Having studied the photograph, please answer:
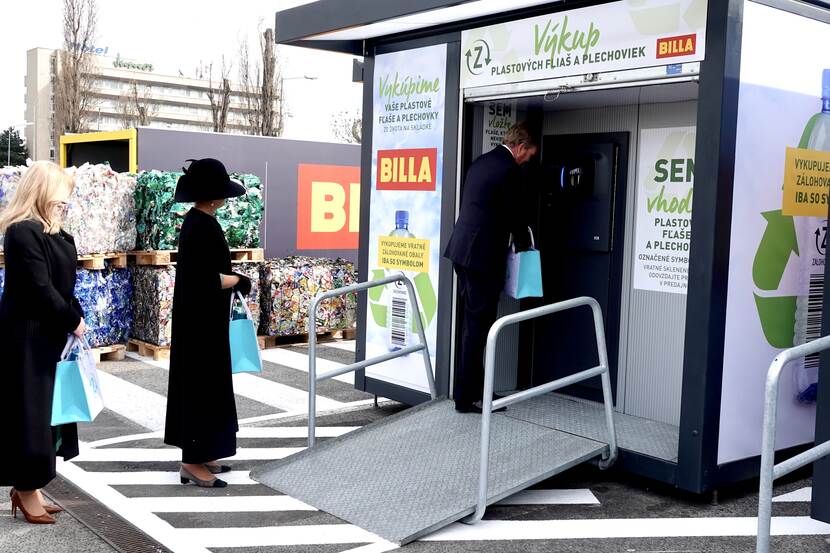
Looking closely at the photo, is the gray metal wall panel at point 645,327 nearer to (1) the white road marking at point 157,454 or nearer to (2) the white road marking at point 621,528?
(2) the white road marking at point 621,528

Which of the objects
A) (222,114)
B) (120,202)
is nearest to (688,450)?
(120,202)

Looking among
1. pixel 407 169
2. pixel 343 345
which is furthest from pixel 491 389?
pixel 343 345

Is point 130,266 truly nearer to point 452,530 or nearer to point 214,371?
point 214,371

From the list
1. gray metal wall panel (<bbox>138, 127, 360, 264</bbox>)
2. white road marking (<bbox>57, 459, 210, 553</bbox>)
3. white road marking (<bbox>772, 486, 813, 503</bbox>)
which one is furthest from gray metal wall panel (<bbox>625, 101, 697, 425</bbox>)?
gray metal wall panel (<bbox>138, 127, 360, 264</bbox>)

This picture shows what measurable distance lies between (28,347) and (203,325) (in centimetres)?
94

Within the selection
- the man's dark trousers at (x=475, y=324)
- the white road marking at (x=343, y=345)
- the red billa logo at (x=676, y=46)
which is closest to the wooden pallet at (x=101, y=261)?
the white road marking at (x=343, y=345)

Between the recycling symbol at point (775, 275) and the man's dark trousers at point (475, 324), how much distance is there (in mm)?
1595

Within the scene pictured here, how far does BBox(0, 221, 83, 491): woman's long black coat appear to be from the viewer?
165 inches

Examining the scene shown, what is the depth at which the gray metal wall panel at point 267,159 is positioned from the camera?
11.4 m

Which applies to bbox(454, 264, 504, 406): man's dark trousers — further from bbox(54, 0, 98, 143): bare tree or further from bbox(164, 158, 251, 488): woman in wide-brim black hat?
bbox(54, 0, 98, 143): bare tree

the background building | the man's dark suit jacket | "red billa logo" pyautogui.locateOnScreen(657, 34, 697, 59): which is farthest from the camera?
the background building

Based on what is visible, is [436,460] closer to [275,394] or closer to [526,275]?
[526,275]

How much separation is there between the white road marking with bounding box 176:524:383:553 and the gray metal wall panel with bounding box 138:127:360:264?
754cm

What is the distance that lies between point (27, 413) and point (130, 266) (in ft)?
16.0
